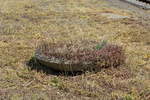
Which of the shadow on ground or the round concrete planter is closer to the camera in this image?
the round concrete planter

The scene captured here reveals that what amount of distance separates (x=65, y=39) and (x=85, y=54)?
95.6 inches

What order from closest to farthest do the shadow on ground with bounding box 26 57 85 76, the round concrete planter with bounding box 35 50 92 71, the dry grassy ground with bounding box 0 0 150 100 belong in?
the dry grassy ground with bounding box 0 0 150 100 → the round concrete planter with bounding box 35 50 92 71 → the shadow on ground with bounding box 26 57 85 76

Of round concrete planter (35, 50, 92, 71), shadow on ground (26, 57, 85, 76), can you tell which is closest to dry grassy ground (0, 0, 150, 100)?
shadow on ground (26, 57, 85, 76)

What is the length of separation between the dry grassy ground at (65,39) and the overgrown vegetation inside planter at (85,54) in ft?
0.53

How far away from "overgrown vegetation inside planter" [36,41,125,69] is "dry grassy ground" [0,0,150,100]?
6.3 inches

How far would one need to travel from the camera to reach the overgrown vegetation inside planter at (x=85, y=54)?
5988mm

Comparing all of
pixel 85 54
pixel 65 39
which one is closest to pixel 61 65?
pixel 85 54

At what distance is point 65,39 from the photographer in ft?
27.9

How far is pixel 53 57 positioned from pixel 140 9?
7124 millimetres

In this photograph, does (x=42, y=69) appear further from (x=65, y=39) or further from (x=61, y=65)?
(x=65, y=39)

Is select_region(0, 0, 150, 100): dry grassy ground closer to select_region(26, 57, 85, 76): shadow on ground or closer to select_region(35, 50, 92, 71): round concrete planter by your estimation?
select_region(26, 57, 85, 76): shadow on ground

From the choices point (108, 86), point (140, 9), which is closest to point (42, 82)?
point (108, 86)

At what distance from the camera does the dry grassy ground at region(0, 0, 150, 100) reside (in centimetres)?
539

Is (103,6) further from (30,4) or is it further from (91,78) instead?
(91,78)
